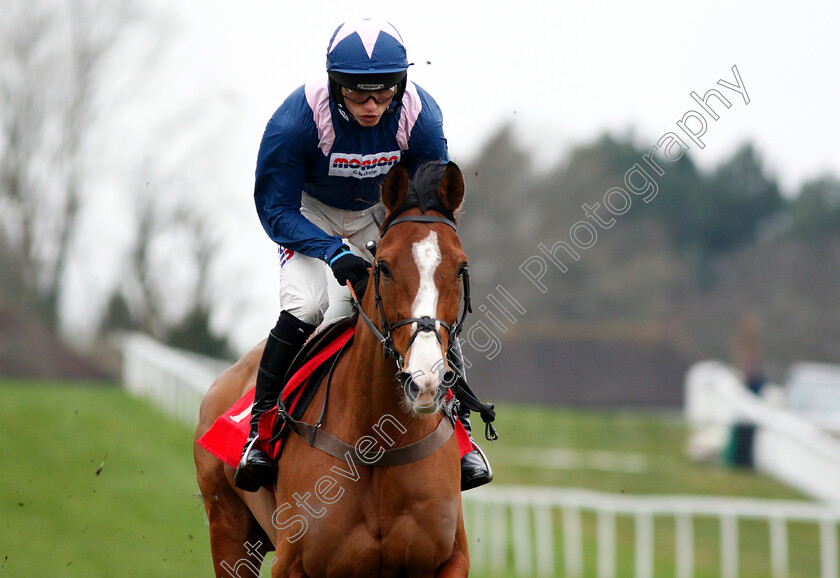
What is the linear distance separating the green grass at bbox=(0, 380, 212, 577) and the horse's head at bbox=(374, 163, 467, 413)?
6186 mm

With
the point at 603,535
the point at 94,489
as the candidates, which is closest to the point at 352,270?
the point at 94,489

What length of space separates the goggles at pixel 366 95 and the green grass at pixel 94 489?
6.04 metres

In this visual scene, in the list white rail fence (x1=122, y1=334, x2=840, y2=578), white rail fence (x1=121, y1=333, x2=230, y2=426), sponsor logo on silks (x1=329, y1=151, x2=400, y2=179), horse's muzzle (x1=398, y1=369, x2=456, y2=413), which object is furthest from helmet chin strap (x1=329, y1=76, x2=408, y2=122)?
white rail fence (x1=121, y1=333, x2=230, y2=426)

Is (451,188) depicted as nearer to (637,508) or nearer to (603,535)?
(637,508)

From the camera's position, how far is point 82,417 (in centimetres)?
1817

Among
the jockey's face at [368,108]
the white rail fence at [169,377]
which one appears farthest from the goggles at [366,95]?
the white rail fence at [169,377]

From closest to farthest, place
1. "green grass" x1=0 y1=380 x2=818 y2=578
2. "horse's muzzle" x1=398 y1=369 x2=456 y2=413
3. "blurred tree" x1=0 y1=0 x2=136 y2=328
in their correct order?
"horse's muzzle" x1=398 y1=369 x2=456 y2=413 < "green grass" x1=0 y1=380 x2=818 y2=578 < "blurred tree" x1=0 y1=0 x2=136 y2=328

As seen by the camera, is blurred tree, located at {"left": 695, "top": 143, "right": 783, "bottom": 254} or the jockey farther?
blurred tree, located at {"left": 695, "top": 143, "right": 783, "bottom": 254}

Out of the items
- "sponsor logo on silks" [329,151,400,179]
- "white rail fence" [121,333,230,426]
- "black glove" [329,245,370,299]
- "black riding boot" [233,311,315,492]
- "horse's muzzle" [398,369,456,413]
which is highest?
"sponsor logo on silks" [329,151,400,179]

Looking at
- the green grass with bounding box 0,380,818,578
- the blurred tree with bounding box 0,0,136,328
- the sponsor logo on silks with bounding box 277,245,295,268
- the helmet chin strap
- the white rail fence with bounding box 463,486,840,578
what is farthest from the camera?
the blurred tree with bounding box 0,0,136,328

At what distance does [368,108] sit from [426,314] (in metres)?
1.13

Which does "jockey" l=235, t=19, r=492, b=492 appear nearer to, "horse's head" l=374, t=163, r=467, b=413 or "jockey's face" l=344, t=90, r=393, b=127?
"jockey's face" l=344, t=90, r=393, b=127

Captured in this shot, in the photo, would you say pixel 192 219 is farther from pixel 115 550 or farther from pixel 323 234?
pixel 323 234

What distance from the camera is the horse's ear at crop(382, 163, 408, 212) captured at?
4254 mm
